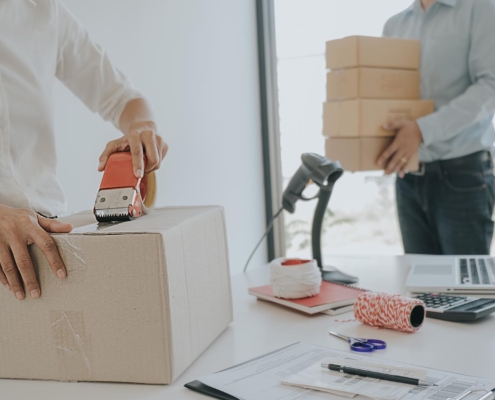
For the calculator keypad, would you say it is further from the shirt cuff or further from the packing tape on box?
the shirt cuff

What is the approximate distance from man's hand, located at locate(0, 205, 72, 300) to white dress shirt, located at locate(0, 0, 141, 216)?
0.24 metres

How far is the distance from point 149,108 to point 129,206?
530 mm

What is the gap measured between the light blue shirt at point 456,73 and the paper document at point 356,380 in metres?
1.47

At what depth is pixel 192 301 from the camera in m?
0.99

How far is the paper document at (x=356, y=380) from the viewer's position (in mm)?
807

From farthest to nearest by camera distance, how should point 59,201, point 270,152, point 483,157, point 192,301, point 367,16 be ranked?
point 270,152
point 367,16
point 483,157
point 59,201
point 192,301

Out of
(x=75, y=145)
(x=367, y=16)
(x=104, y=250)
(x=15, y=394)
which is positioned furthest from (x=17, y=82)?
(x=367, y=16)

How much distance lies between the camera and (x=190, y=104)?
10.5 feet

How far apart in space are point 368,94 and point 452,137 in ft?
1.27

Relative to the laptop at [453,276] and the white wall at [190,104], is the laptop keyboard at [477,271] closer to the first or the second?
the laptop at [453,276]

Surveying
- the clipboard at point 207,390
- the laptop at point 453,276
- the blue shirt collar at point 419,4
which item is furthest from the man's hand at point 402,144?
the clipboard at point 207,390

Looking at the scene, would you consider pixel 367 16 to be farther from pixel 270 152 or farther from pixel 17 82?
pixel 17 82

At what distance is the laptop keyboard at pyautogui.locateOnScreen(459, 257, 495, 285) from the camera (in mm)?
1358

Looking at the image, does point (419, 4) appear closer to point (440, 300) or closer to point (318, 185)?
point (318, 185)
